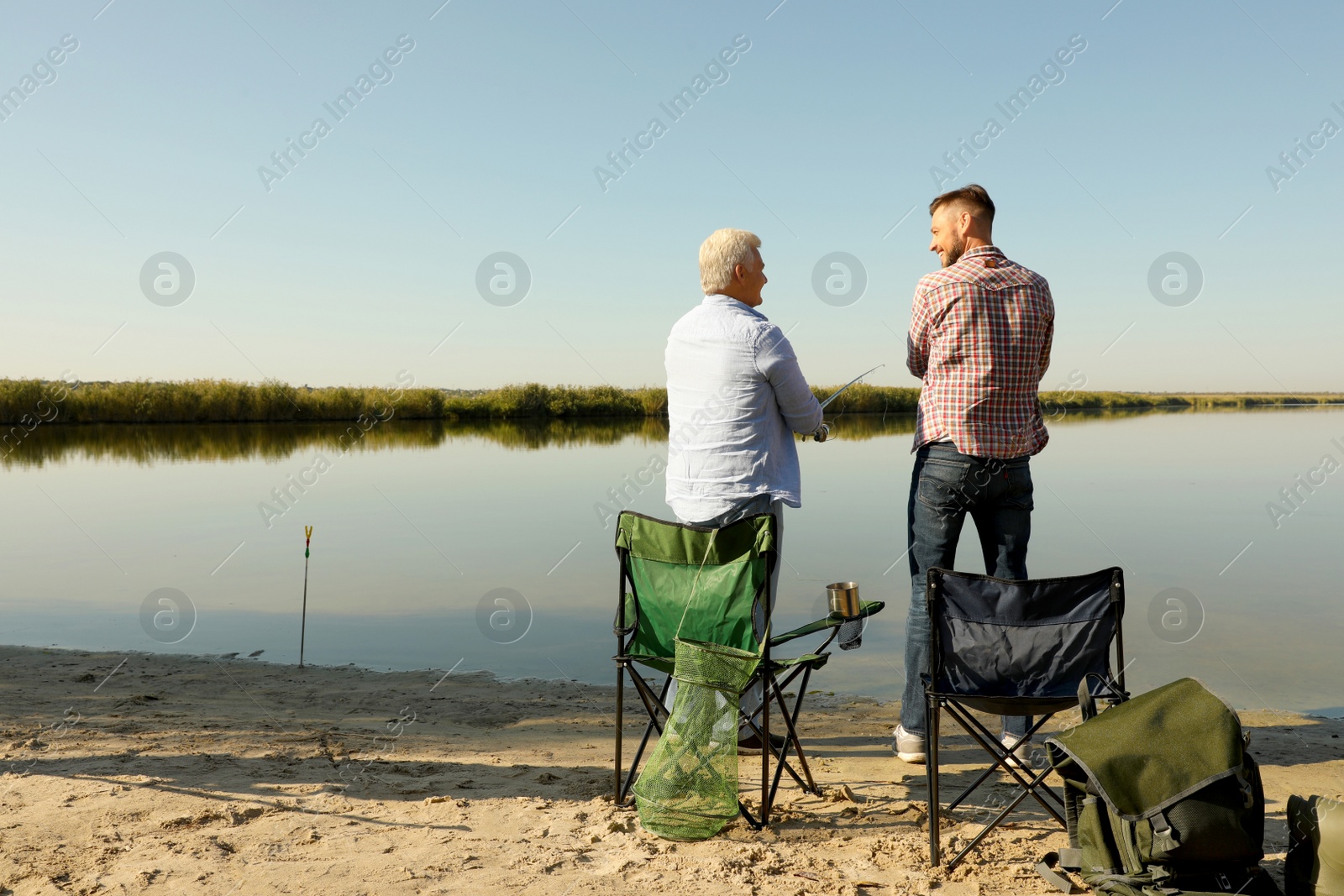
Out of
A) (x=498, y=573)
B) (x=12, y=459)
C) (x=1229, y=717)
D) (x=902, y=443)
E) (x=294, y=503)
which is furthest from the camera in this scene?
(x=902, y=443)

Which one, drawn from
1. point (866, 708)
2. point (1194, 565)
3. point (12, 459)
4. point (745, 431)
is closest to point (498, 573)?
point (866, 708)

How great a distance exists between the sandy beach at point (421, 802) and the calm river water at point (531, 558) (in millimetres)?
941

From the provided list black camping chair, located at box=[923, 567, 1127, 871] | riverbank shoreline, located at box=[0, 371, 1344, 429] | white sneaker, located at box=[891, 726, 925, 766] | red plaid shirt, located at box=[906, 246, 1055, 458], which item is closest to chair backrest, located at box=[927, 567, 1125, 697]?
black camping chair, located at box=[923, 567, 1127, 871]

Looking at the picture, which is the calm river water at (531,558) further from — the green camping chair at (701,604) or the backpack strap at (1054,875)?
the backpack strap at (1054,875)

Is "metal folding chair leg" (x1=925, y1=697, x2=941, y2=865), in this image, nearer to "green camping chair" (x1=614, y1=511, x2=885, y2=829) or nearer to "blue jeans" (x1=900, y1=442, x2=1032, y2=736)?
"green camping chair" (x1=614, y1=511, x2=885, y2=829)

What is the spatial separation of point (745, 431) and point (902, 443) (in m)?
19.1

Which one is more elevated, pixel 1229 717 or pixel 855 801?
pixel 1229 717

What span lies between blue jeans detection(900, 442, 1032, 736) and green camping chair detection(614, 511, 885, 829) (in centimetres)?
34

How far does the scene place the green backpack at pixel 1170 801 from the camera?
1.98 metres

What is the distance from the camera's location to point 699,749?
2.57 metres

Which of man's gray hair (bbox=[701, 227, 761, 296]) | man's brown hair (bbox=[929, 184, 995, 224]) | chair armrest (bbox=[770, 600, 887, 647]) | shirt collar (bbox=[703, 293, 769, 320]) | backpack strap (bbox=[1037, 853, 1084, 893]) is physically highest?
man's brown hair (bbox=[929, 184, 995, 224])

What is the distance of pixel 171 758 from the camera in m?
3.11

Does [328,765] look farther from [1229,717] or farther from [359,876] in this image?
[1229,717]

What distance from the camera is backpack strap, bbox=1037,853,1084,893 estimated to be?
7.07ft
